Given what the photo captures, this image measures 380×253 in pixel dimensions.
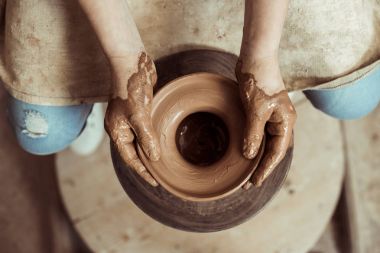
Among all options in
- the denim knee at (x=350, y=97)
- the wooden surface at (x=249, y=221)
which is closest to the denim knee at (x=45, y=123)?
the wooden surface at (x=249, y=221)

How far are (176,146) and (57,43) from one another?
373 millimetres

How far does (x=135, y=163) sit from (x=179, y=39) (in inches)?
12.8

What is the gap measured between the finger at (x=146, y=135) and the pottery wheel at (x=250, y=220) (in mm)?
689

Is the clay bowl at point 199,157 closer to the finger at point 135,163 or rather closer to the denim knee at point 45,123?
the finger at point 135,163

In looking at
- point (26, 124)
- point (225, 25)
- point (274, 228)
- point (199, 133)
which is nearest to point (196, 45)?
point (225, 25)

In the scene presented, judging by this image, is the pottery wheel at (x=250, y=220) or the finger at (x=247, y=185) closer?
the finger at (x=247, y=185)

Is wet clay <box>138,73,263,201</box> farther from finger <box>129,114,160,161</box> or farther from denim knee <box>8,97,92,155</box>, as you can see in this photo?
denim knee <box>8,97,92,155</box>

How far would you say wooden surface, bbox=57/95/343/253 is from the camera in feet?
5.42

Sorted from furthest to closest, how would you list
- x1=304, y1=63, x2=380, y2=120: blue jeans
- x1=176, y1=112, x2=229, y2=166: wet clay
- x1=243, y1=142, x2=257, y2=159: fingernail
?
x1=304, y1=63, x2=380, y2=120: blue jeans
x1=176, y1=112, x2=229, y2=166: wet clay
x1=243, y1=142, x2=257, y2=159: fingernail

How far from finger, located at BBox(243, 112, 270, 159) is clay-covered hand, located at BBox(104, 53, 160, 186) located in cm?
17

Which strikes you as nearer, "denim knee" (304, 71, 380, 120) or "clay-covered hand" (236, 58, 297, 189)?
"clay-covered hand" (236, 58, 297, 189)

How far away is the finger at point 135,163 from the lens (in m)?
1.03

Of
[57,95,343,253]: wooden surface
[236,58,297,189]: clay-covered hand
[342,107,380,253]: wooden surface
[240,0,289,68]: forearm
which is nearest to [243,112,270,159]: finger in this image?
[236,58,297,189]: clay-covered hand

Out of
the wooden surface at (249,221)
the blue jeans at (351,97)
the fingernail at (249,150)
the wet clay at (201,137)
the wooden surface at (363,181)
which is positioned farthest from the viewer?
the wooden surface at (363,181)
